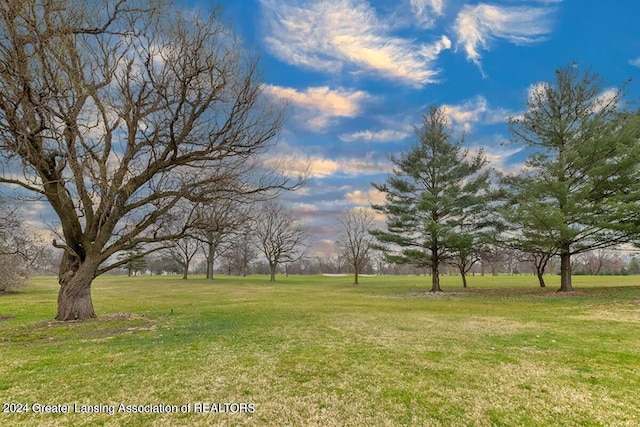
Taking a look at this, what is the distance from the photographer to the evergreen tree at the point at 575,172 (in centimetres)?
1834

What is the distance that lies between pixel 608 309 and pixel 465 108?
12911 millimetres

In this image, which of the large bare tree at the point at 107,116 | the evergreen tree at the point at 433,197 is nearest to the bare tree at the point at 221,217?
the large bare tree at the point at 107,116

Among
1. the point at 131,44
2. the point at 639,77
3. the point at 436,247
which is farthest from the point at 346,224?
the point at 131,44

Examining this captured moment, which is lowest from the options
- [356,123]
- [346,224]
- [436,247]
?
[436,247]

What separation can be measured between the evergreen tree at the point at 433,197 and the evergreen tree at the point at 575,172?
2.88 m

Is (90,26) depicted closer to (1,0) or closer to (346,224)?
(1,0)

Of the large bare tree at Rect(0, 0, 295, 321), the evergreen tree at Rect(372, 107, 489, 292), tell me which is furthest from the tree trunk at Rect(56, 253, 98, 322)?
the evergreen tree at Rect(372, 107, 489, 292)

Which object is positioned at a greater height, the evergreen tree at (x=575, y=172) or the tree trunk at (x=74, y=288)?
the evergreen tree at (x=575, y=172)

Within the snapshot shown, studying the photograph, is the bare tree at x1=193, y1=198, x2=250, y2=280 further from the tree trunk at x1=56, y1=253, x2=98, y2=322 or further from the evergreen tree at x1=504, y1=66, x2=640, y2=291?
the evergreen tree at x1=504, y1=66, x2=640, y2=291

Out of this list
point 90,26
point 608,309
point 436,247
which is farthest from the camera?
point 436,247

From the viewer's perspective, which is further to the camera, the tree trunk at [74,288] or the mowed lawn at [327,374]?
the tree trunk at [74,288]

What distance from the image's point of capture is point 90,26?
9.82 metres

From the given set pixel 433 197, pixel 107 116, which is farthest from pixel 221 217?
pixel 433 197

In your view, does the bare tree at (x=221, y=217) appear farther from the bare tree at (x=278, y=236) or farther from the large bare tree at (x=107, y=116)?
the bare tree at (x=278, y=236)
